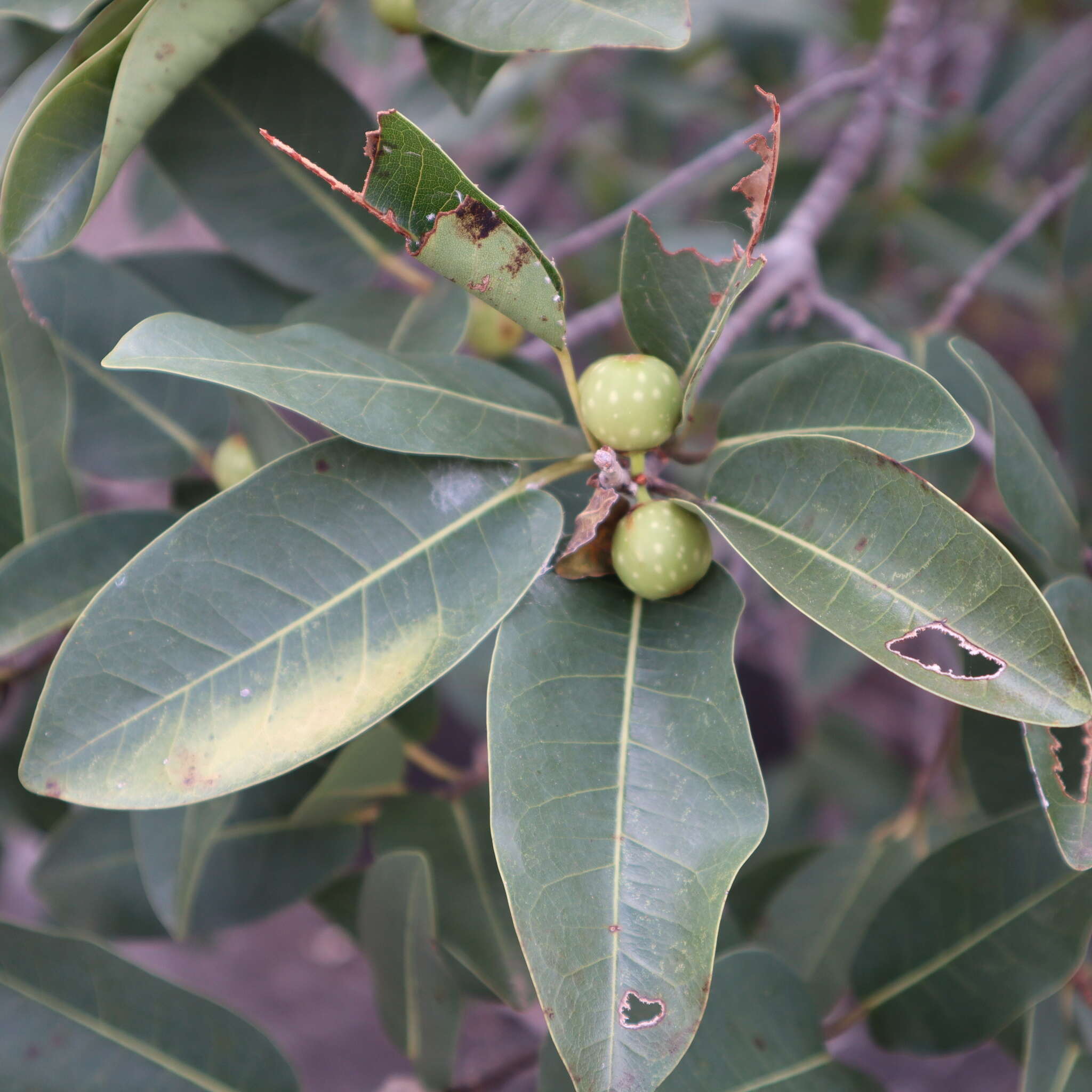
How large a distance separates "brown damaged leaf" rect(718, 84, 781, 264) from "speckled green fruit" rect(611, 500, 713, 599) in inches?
7.1

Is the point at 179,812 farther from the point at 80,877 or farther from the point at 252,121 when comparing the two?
the point at 252,121

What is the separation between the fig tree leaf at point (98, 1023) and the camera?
84 centimetres

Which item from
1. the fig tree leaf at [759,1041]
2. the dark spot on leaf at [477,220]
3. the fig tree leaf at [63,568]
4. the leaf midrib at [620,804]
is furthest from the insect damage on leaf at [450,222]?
the fig tree leaf at [759,1041]

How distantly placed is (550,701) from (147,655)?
27 centimetres

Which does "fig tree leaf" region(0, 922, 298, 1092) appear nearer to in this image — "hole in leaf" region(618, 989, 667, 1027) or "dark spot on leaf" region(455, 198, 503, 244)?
"hole in leaf" region(618, 989, 667, 1027)

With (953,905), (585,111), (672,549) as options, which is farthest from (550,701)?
(585,111)

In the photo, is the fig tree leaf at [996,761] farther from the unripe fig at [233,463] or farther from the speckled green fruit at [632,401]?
the unripe fig at [233,463]

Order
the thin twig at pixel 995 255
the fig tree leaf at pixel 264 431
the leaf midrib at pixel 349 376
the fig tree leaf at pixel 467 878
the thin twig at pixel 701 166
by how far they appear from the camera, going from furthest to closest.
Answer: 1. the thin twig at pixel 995 255
2. the thin twig at pixel 701 166
3. the fig tree leaf at pixel 467 878
4. the fig tree leaf at pixel 264 431
5. the leaf midrib at pixel 349 376

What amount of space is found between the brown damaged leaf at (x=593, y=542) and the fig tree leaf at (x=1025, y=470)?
0.28 metres

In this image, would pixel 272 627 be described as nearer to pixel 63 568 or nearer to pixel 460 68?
pixel 63 568

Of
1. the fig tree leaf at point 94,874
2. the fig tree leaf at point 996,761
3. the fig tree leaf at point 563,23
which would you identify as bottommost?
the fig tree leaf at point 94,874

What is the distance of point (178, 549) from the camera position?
622 mm

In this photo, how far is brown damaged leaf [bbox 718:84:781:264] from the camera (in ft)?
1.84

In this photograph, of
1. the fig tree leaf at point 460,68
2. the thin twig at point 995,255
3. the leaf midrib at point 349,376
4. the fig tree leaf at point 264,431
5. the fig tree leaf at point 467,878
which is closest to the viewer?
the leaf midrib at point 349,376
